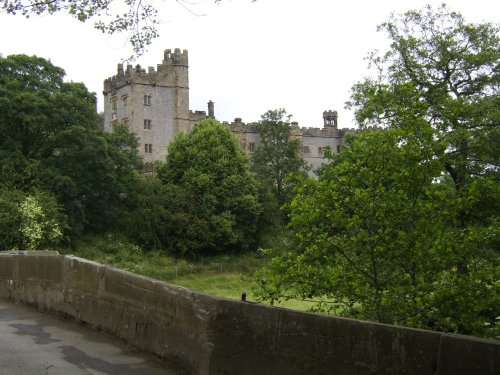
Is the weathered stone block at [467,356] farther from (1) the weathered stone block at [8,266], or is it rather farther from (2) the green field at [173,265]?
(2) the green field at [173,265]

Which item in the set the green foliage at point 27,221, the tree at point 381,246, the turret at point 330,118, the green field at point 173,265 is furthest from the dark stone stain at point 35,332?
the turret at point 330,118

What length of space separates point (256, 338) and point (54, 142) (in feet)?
129

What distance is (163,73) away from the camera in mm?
71312

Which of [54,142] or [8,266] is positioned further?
[54,142]

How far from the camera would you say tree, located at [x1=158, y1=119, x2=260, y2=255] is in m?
49.0

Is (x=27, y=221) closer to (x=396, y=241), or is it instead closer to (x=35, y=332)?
(x=35, y=332)

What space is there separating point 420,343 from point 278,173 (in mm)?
59912

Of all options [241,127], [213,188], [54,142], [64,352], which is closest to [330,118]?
[241,127]

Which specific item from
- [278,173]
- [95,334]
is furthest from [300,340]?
[278,173]

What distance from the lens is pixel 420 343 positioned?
13.7 feet

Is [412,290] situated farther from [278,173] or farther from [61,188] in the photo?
[278,173]

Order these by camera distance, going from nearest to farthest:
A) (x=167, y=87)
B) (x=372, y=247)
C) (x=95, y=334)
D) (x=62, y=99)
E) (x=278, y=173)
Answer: (x=95, y=334) → (x=372, y=247) → (x=62, y=99) → (x=278, y=173) → (x=167, y=87)

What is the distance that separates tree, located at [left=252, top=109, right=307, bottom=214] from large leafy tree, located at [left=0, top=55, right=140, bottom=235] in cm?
2066

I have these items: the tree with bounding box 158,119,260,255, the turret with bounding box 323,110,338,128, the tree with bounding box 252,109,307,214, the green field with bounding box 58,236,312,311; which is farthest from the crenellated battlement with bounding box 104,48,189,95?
the green field with bounding box 58,236,312,311
